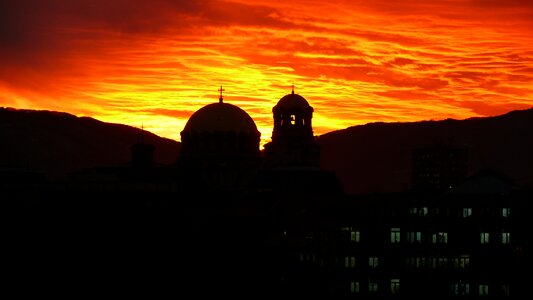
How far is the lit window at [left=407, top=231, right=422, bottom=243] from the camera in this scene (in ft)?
406

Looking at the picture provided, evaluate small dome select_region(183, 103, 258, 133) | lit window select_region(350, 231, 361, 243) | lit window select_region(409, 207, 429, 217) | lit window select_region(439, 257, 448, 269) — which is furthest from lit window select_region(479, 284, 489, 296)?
small dome select_region(183, 103, 258, 133)

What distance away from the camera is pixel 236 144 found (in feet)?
454

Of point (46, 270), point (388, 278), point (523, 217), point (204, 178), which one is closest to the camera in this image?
point (46, 270)

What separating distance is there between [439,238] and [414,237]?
8.18ft

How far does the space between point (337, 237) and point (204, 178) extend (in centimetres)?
2078

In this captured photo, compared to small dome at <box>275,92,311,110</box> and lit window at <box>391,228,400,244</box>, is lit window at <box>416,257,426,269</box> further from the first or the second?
small dome at <box>275,92,311,110</box>

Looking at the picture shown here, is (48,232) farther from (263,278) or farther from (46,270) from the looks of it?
(263,278)

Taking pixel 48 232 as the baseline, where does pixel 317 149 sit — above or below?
above

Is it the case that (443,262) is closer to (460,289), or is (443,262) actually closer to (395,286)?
(460,289)

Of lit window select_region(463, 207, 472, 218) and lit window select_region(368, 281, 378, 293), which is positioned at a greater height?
lit window select_region(463, 207, 472, 218)

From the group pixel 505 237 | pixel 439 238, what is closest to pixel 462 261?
pixel 439 238

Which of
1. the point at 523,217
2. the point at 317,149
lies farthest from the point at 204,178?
the point at 523,217

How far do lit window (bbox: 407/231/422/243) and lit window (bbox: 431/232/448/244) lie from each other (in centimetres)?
129

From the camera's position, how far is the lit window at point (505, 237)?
124750 mm
